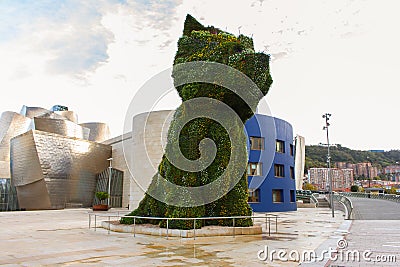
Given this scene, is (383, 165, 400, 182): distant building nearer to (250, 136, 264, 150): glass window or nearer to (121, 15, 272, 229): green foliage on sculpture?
(250, 136, 264, 150): glass window

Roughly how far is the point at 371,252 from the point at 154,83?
10147 mm

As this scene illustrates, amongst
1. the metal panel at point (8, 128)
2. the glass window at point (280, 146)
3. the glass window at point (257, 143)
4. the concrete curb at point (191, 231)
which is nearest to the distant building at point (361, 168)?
the glass window at point (280, 146)

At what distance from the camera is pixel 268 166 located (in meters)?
37.0

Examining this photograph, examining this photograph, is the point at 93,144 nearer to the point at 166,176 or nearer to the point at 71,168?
the point at 71,168

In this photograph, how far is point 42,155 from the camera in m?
43.3

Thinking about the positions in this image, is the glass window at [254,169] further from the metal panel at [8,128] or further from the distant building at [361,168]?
the distant building at [361,168]

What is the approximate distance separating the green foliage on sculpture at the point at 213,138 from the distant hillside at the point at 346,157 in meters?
132

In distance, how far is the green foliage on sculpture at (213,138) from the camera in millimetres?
13812

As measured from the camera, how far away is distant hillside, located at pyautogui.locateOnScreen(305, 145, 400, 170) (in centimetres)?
14025

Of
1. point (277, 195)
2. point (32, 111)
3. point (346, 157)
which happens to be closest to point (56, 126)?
point (32, 111)

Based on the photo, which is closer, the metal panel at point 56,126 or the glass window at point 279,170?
the glass window at point 279,170

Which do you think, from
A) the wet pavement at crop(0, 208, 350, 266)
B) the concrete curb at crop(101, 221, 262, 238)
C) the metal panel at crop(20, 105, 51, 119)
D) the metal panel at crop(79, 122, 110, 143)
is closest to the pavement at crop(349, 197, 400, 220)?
the wet pavement at crop(0, 208, 350, 266)

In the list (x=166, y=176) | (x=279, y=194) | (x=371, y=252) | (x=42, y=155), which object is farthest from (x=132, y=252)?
(x=42, y=155)

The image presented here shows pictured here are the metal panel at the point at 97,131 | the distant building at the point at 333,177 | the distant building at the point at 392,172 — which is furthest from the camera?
the distant building at the point at 333,177
